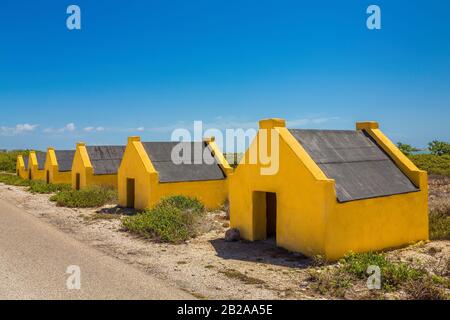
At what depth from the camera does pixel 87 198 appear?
795 inches

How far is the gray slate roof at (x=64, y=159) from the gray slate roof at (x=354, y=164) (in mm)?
24834

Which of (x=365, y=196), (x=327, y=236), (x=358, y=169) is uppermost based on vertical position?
(x=358, y=169)

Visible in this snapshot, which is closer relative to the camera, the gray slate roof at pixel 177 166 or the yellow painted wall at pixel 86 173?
the gray slate roof at pixel 177 166

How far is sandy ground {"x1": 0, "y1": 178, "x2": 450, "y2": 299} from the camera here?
25.1 feet

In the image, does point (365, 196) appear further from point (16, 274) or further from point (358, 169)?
point (16, 274)

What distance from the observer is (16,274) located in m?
8.27

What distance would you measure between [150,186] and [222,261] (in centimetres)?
811

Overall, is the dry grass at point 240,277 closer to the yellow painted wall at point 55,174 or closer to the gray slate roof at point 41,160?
the yellow painted wall at point 55,174

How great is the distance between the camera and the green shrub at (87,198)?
19906 millimetres

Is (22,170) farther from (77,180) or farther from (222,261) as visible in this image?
(222,261)

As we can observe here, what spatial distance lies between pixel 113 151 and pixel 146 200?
421 inches

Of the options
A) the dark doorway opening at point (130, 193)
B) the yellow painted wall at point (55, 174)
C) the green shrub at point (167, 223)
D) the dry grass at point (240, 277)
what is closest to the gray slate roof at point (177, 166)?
the dark doorway opening at point (130, 193)

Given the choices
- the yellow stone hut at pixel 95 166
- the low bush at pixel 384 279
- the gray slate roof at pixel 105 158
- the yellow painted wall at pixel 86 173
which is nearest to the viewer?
the low bush at pixel 384 279
